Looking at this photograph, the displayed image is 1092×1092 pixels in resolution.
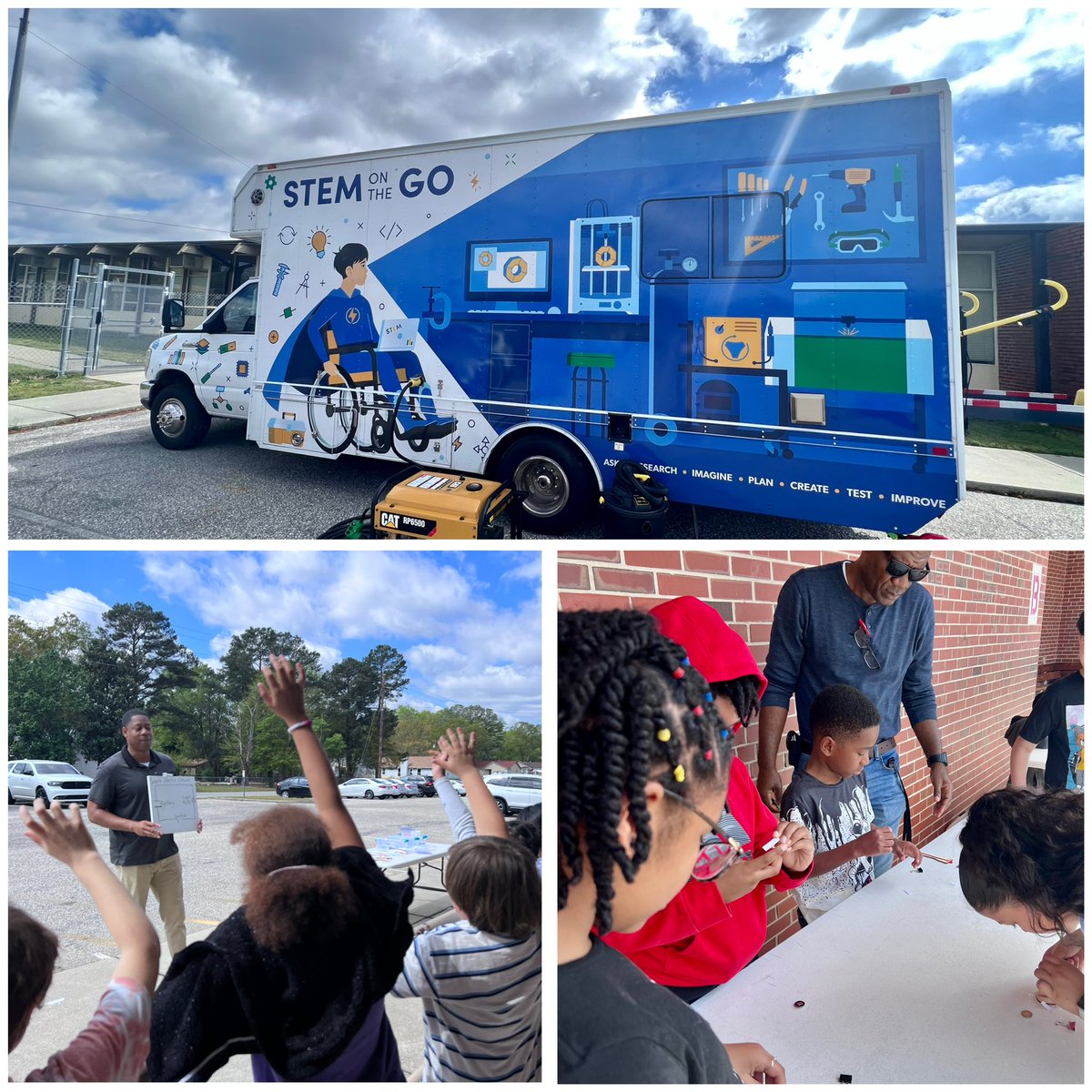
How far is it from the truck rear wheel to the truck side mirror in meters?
3.81

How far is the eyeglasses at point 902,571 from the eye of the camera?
87.5 inches

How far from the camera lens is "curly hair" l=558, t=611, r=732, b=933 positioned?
1.36 m

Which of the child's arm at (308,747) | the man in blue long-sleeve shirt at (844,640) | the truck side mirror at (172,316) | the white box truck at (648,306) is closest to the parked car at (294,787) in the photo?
the child's arm at (308,747)

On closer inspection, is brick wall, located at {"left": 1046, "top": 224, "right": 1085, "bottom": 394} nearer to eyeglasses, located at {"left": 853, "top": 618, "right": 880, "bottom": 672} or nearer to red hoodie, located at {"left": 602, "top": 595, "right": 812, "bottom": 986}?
eyeglasses, located at {"left": 853, "top": 618, "right": 880, "bottom": 672}

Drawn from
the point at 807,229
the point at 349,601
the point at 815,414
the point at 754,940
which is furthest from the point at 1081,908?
the point at 807,229

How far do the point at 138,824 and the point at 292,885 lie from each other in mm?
403

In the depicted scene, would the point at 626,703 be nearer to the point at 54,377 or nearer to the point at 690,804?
the point at 690,804

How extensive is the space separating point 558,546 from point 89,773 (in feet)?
4.19

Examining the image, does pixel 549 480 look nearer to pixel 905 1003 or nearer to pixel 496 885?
pixel 496 885

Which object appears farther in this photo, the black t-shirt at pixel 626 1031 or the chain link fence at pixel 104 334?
the chain link fence at pixel 104 334

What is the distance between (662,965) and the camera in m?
1.85

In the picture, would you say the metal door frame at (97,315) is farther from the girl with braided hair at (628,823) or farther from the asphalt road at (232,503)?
the girl with braided hair at (628,823)

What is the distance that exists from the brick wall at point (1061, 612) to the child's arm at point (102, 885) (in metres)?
2.52

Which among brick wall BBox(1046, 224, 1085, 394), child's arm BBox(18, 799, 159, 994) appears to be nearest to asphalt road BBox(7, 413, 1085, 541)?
child's arm BBox(18, 799, 159, 994)
